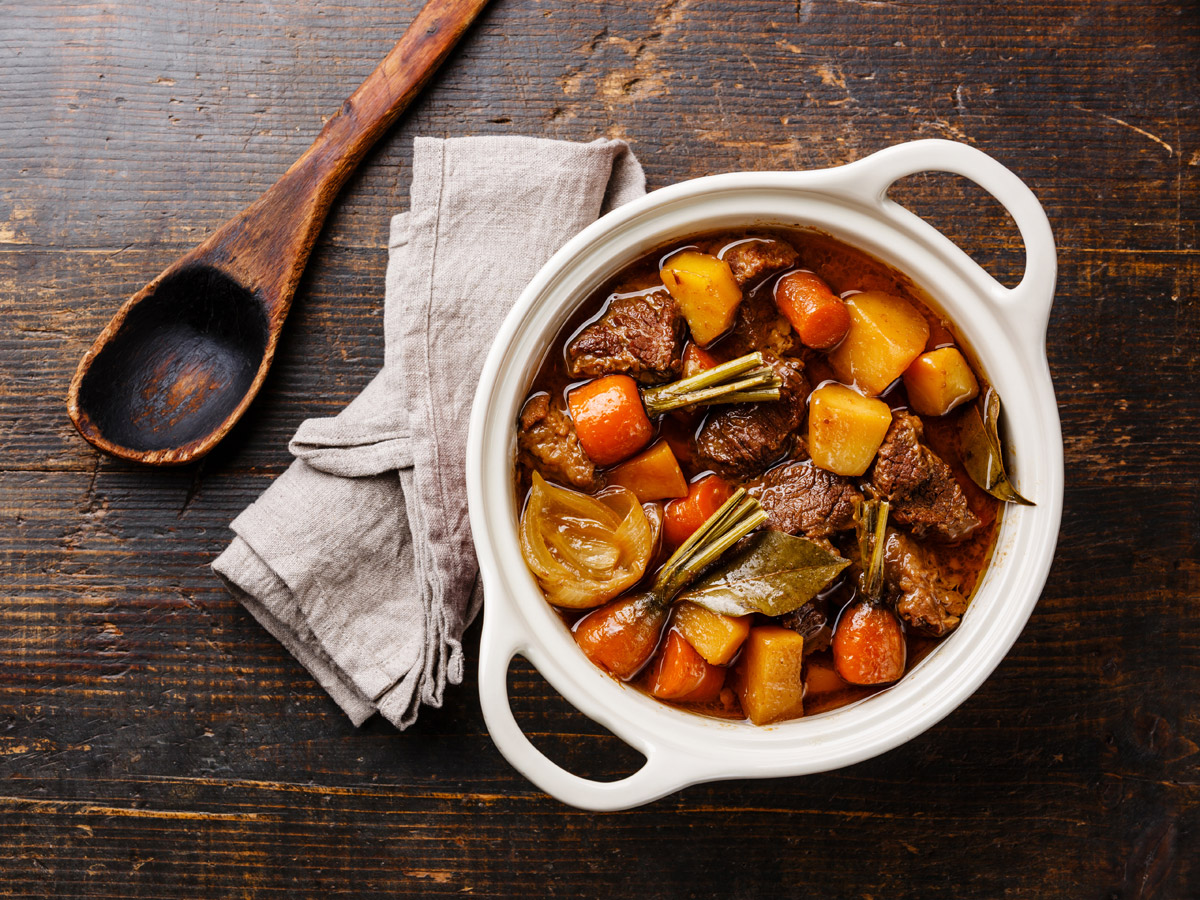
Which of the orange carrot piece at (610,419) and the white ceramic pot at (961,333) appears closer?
the white ceramic pot at (961,333)

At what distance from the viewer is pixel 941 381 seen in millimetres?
1467

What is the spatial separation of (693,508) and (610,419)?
0.25 m

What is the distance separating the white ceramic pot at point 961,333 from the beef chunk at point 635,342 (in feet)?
0.23

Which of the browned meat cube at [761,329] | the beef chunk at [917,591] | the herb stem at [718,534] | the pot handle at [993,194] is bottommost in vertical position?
the beef chunk at [917,591]

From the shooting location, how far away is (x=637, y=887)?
6.03ft

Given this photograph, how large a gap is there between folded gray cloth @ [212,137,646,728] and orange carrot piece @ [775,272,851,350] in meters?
0.45

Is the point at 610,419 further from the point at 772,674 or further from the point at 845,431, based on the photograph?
the point at 772,674

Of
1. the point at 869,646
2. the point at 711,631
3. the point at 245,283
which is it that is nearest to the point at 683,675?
the point at 711,631

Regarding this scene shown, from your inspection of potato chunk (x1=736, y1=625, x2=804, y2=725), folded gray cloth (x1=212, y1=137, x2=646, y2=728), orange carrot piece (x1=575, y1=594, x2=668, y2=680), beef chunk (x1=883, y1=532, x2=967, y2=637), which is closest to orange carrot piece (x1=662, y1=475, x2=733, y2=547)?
orange carrot piece (x1=575, y1=594, x2=668, y2=680)

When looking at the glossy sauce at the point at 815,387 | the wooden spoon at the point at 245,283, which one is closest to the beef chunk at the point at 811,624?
the glossy sauce at the point at 815,387

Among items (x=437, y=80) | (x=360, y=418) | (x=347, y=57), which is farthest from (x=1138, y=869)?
(x=347, y=57)

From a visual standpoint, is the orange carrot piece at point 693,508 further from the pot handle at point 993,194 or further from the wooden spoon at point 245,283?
the wooden spoon at point 245,283

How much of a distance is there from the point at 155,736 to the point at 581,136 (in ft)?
5.81

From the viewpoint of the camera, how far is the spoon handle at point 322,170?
173 centimetres
